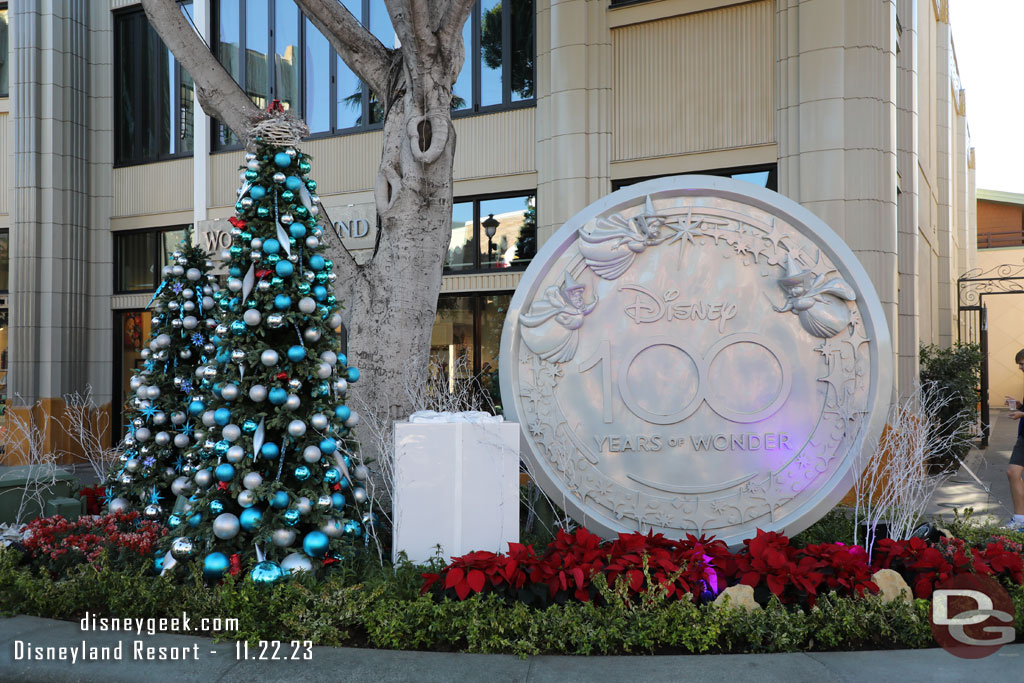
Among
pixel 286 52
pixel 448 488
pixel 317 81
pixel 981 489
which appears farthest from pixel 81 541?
pixel 286 52

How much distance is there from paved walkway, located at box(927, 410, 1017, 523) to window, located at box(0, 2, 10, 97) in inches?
666

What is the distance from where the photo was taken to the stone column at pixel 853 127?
9.32 m

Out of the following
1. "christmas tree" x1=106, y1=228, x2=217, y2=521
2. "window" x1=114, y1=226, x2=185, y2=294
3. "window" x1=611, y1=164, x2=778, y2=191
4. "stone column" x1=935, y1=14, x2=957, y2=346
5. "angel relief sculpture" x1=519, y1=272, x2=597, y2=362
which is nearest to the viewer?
"angel relief sculpture" x1=519, y1=272, x2=597, y2=362

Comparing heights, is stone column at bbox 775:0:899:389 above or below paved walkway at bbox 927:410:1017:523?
above

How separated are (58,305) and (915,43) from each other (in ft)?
49.6

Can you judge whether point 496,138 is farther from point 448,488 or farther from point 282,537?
point 282,537

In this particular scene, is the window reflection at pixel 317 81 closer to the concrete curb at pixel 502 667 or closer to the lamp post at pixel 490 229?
the lamp post at pixel 490 229

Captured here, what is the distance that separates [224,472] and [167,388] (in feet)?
7.34

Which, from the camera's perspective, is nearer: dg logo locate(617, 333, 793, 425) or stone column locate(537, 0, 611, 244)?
dg logo locate(617, 333, 793, 425)

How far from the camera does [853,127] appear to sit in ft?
30.8

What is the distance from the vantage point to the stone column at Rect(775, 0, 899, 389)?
9.32m

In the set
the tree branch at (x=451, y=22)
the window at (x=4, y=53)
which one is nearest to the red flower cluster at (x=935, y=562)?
the tree branch at (x=451, y=22)

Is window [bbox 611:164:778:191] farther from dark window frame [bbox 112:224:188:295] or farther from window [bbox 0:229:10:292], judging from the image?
window [bbox 0:229:10:292]

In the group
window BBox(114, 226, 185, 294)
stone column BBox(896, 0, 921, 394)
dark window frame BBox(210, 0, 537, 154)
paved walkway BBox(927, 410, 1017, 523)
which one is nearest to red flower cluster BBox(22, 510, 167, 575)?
paved walkway BBox(927, 410, 1017, 523)
